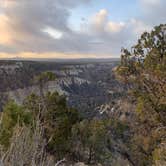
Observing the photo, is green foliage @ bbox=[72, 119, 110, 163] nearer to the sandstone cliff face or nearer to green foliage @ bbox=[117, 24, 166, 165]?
green foliage @ bbox=[117, 24, 166, 165]

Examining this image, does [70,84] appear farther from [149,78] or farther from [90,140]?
[149,78]

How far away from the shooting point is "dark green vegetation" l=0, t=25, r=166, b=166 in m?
3.88

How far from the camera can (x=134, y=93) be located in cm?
1410

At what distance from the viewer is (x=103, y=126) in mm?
23547

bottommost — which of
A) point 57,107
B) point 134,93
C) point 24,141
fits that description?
point 57,107

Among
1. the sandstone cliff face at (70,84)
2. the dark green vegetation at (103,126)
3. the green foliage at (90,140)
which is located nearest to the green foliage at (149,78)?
the dark green vegetation at (103,126)

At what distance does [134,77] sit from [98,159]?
12.4 metres

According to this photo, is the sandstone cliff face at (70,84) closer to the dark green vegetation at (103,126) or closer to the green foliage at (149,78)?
the dark green vegetation at (103,126)

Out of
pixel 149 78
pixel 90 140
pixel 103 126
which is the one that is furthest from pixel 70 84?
pixel 149 78

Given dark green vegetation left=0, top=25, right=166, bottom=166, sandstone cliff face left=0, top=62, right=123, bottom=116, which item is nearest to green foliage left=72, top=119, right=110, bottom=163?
dark green vegetation left=0, top=25, right=166, bottom=166

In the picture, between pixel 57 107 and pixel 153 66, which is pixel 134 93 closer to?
pixel 153 66

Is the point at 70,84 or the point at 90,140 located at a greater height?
the point at 90,140

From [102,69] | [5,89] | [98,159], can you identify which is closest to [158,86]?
[98,159]

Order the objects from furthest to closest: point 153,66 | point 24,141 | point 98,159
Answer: point 98,159 → point 153,66 → point 24,141
